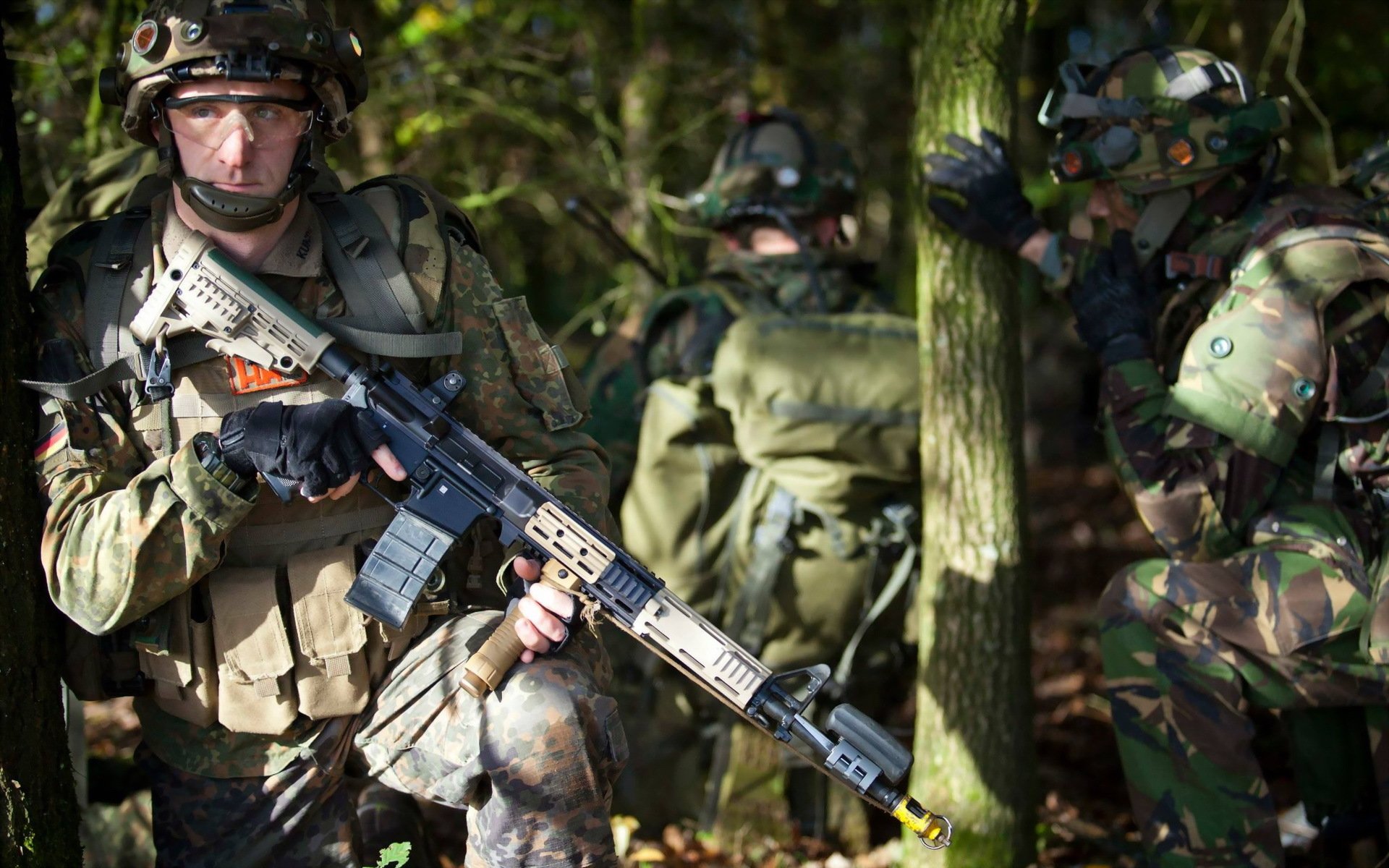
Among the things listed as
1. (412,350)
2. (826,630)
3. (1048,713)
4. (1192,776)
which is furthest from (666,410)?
(1048,713)

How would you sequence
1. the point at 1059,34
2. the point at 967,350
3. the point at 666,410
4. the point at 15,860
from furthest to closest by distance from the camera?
1. the point at 1059,34
2. the point at 666,410
3. the point at 967,350
4. the point at 15,860

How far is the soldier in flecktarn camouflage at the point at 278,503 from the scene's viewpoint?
2949mm

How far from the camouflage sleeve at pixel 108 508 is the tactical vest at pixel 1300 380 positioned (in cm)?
266

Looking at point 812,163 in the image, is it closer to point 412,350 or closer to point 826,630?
point 826,630

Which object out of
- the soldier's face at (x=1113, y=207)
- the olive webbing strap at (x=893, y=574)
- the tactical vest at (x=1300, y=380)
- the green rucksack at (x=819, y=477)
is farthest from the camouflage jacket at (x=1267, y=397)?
the olive webbing strap at (x=893, y=574)

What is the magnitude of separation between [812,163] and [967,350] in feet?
5.23

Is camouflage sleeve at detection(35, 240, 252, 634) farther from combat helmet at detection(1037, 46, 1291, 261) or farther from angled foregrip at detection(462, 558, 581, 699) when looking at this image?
combat helmet at detection(1037, 46, 1291, 261)

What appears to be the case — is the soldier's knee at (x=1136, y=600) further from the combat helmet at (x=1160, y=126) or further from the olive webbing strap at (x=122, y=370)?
the olive webbing strap at (x=122, y=370)

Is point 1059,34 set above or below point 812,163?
below

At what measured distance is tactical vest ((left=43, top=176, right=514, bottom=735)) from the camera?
10.1 feet

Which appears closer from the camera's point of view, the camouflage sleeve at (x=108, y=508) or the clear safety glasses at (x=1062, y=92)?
the camouflage sleeve at (x=108, y=508)

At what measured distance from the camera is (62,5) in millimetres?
5473

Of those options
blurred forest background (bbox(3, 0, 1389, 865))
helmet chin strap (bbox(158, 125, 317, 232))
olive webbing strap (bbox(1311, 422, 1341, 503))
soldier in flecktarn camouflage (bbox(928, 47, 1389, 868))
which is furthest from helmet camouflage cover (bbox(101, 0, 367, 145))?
olive webbing strap (bbox(1311, 422, 1341, 503))

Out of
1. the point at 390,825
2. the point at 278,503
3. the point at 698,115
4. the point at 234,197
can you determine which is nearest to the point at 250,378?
the point at 278,503
